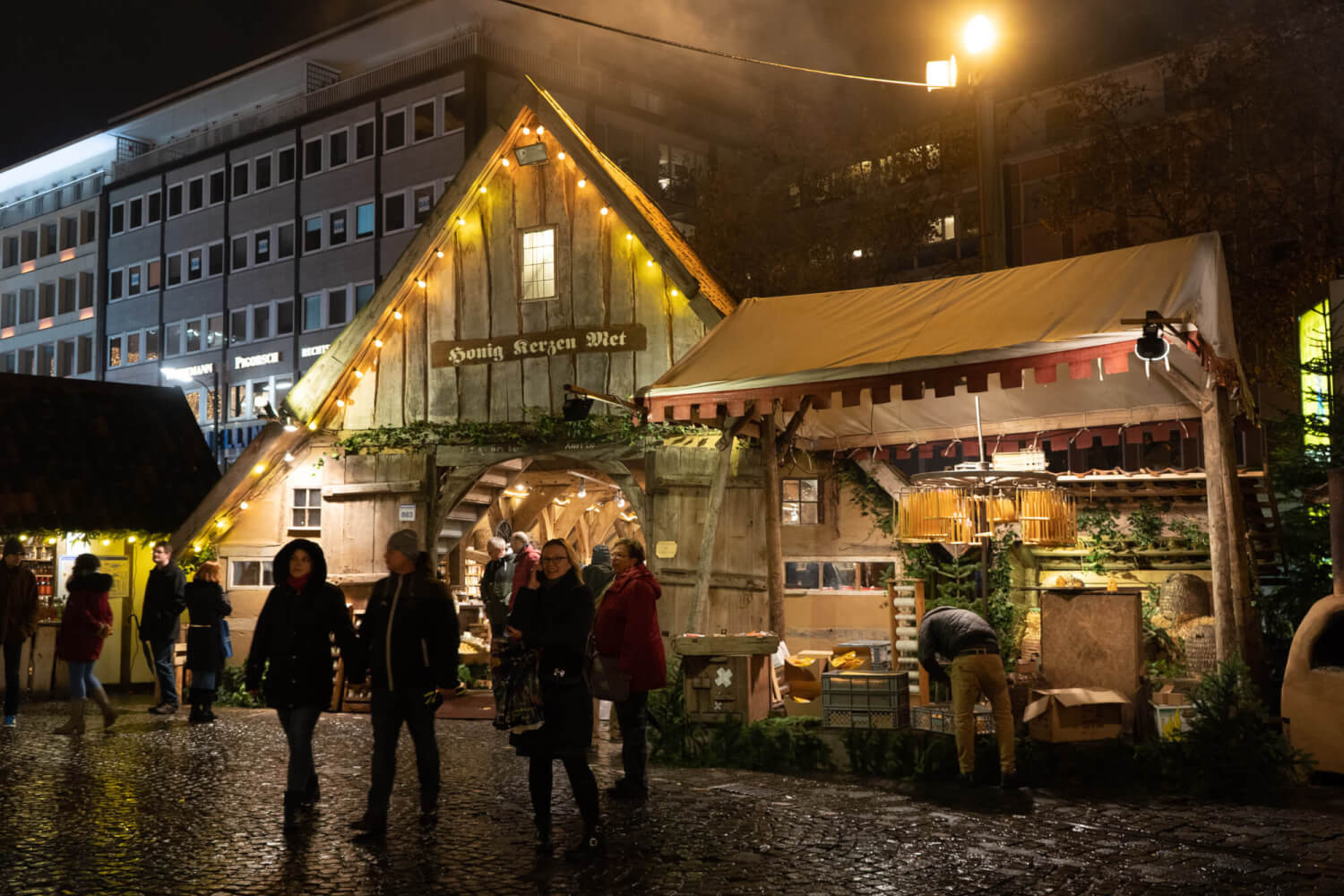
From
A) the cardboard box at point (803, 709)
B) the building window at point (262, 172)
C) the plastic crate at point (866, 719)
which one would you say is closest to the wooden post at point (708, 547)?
the cardboard box at point (803, 709)

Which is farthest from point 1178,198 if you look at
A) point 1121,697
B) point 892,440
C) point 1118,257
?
point 1121,697

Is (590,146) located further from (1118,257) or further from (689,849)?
(689,849)

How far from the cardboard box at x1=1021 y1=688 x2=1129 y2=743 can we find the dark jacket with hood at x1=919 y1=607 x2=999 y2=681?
1.94 feet

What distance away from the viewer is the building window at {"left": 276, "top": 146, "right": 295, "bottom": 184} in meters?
45.1

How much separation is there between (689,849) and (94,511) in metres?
13.9

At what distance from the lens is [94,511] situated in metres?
18.6

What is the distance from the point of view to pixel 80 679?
1291cm

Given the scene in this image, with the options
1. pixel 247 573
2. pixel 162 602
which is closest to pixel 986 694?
pixel 162 602

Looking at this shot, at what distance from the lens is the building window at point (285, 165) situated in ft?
148

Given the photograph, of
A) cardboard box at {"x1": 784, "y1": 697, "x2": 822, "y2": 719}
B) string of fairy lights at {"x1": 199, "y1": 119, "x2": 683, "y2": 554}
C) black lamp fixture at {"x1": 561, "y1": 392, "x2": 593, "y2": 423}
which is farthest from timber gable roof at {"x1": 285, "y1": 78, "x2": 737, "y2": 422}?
cardboard box at {"x1": 784, "y1": 697, "x2": 822, "y2": 719}

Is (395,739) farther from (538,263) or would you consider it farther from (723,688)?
(538,263)

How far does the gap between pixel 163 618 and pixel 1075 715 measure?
993cm

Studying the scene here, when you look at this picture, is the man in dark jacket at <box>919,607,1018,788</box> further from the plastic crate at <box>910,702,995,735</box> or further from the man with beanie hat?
the man with beanie hat

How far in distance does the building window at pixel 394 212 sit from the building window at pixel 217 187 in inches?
355
